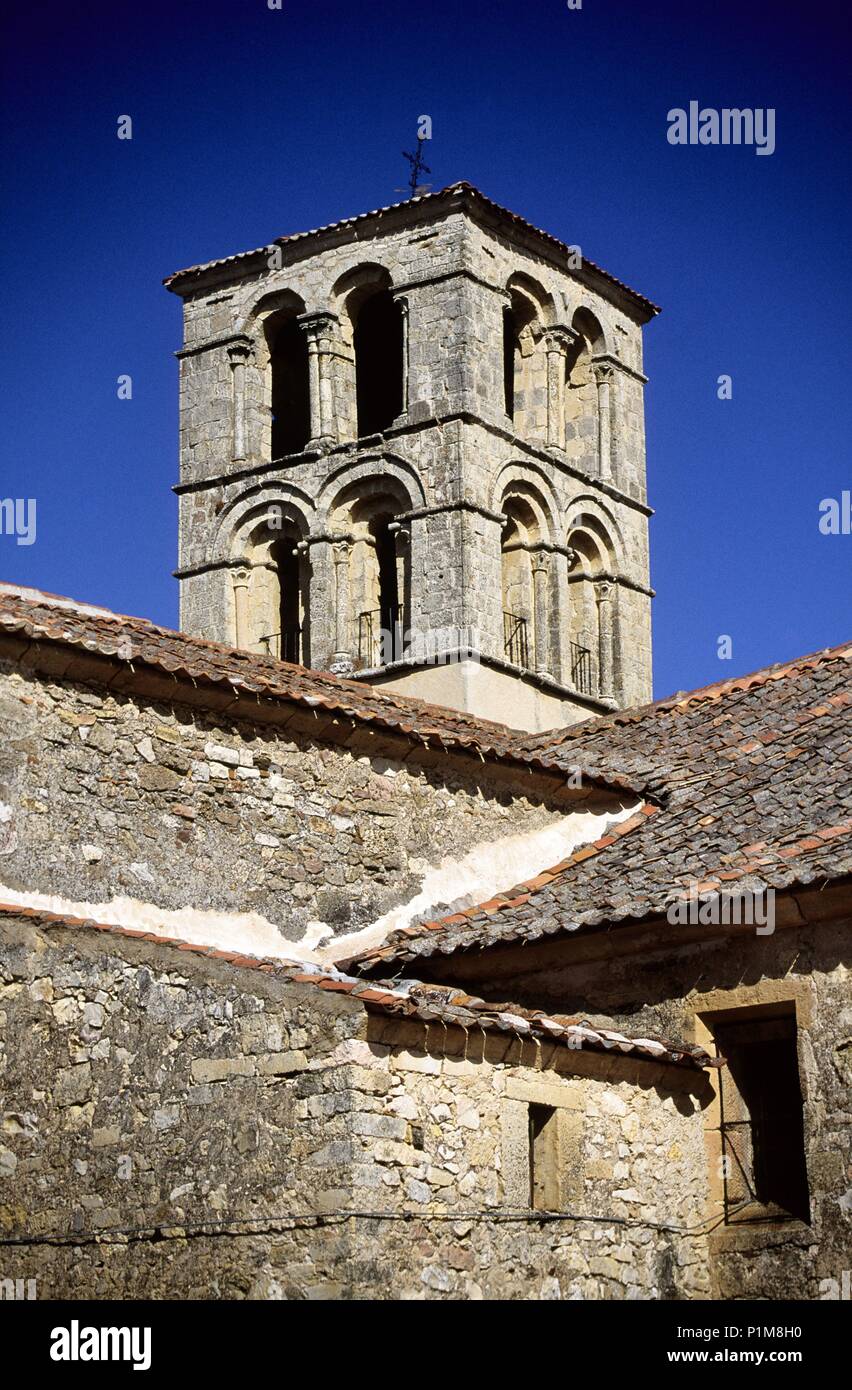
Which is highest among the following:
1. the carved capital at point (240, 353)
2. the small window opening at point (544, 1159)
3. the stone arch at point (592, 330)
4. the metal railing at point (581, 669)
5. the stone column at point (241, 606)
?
the stone arch at point (592, 330)

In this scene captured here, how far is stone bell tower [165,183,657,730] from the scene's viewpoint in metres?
27.4

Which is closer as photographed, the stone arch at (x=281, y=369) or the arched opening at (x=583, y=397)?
the stone arch at (x=281, y=369)

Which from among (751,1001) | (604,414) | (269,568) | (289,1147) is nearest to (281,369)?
(269,568)

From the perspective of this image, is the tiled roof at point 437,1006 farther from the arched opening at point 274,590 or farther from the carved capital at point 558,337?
the carved capital at point 558,337

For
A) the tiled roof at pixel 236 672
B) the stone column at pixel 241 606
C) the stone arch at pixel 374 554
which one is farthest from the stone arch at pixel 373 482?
the tiled roof at pixel 236 672

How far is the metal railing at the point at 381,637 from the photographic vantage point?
89.4 feet

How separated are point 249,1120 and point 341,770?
4.41 metres

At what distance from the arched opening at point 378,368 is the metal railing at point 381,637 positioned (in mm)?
3152

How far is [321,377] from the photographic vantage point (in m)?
28.5

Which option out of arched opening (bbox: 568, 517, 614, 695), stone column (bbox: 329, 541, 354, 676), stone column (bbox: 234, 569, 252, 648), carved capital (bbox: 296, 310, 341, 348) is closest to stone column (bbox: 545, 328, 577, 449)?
arched opening (bbox: 568, 517, 614, 695)

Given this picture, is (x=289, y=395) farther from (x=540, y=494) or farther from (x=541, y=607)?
(x=541, y=607)

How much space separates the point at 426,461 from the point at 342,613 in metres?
2.12

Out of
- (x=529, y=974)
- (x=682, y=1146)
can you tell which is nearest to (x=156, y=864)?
(x=529, y=974)

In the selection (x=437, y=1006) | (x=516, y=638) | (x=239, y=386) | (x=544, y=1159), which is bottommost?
(x=544, y=1159)
